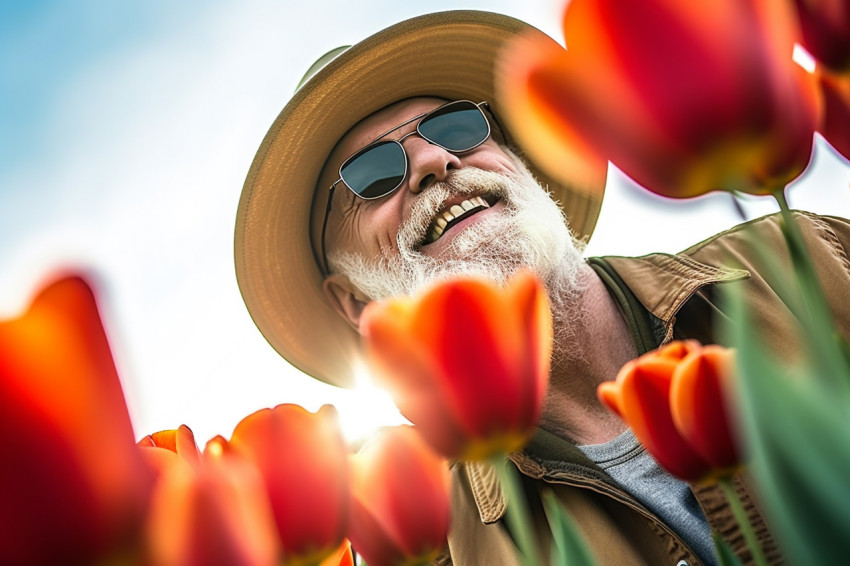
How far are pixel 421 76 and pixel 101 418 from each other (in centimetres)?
226

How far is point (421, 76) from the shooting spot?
232 cm

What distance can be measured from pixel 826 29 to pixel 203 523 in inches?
10.5

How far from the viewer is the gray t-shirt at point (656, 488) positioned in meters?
1.26

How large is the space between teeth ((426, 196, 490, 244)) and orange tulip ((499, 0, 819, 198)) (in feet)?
5.50

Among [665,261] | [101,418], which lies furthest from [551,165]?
[665,261]

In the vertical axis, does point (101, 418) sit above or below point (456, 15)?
below

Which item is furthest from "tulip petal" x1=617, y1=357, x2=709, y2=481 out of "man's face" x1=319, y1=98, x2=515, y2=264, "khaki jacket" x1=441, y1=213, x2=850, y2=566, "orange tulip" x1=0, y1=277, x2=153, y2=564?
"man's face" x1=319, y1=98, x2=515, y2=264

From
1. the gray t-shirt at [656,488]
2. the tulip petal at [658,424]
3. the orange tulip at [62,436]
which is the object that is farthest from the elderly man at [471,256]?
the orange tulip at [62,436]

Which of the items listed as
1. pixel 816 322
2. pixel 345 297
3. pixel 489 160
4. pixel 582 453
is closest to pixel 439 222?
pixel 489 160

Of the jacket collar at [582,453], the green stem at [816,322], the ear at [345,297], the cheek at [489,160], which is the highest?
the cheek at [489,160]

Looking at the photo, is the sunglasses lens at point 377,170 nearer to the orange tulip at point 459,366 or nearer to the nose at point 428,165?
the nose at point 428,165

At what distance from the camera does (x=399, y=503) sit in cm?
31

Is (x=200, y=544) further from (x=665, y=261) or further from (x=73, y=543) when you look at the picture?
(x=665, y=261)

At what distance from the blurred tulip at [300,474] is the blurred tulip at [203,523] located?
0.05m
